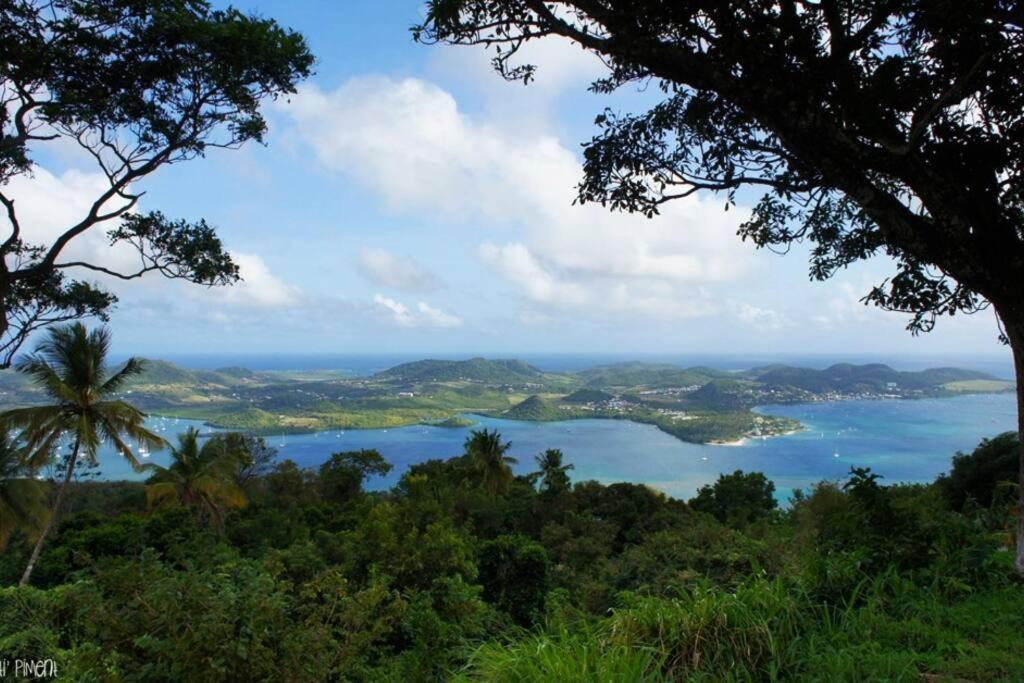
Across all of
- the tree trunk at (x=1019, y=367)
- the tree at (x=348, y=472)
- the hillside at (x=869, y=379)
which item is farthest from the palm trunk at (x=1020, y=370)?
→ the hillside at (x=869, y=379)

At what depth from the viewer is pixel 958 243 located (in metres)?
2.41

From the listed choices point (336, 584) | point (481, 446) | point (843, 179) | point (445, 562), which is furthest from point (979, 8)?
point (481, 446)

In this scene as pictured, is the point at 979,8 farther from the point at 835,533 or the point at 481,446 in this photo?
the point at 481,446

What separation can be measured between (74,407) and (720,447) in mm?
56127

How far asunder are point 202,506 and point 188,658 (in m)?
14.8

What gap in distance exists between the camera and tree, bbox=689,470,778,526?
1808 cm

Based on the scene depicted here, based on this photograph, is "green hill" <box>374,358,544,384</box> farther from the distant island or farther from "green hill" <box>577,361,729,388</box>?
"green hill" <box>577,361,729,388</box>

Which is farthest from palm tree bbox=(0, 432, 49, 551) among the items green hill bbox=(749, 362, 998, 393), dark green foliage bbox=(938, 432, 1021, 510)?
green hill bbox=(749, 362, 998, 393)

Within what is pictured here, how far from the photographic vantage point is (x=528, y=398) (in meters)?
88.7

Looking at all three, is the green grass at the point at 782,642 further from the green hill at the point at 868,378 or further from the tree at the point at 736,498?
the green hill at the point at 868,378

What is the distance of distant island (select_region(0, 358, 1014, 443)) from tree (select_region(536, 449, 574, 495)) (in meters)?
41.9

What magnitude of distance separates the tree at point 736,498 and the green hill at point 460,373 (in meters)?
93.7

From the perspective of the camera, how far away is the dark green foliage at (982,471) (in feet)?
39.4

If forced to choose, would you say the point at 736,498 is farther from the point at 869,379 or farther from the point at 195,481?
the point at 869,379
